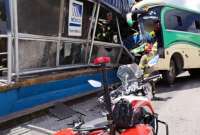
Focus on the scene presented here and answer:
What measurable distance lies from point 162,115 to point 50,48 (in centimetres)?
290

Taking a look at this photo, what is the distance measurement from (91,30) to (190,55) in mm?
4520

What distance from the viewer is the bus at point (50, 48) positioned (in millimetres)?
8016

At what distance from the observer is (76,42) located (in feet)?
34.5

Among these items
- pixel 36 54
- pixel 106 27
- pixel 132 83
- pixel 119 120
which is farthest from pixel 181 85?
pixel 119 120

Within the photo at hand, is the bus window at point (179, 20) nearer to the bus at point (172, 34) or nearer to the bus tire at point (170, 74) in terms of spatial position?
the bus at point (172, 34)

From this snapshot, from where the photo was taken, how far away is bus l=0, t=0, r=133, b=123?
8016 millimetres

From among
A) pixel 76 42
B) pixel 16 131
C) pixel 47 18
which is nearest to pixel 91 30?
pixel 76 42

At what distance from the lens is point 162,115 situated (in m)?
8.91

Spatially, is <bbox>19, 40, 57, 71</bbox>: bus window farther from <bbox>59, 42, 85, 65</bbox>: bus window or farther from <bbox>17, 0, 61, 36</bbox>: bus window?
<bbox>59, 42, 85, 65</bbox>: bus window

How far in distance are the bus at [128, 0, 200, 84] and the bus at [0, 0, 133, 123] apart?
964 mm

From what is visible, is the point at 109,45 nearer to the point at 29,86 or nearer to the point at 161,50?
the point at 161,50

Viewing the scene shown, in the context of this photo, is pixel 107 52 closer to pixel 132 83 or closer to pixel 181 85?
pixel 181 85

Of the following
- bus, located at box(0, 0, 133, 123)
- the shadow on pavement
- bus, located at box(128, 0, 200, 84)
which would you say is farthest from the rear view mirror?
the shadow on pavement

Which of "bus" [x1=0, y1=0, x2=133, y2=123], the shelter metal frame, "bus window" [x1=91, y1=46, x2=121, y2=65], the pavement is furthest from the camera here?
"bus window" [x1=91, y1=46, x2=121, y2=65]
